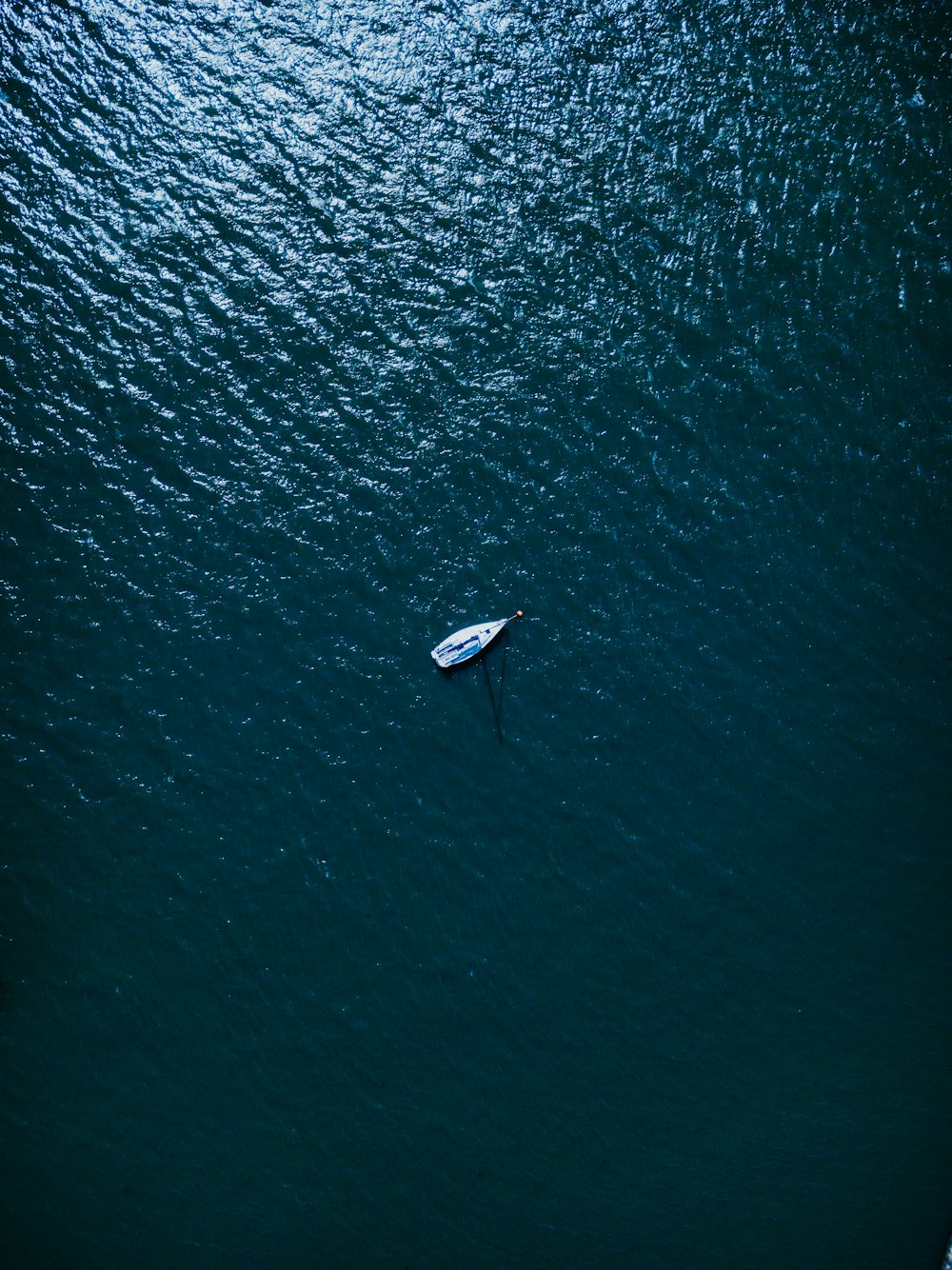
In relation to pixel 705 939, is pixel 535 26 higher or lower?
higher

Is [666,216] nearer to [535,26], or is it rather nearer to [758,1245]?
[535,26]

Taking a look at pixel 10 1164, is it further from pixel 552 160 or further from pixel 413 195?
pixel 552 160

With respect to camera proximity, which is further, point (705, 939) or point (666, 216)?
point (666, 216)

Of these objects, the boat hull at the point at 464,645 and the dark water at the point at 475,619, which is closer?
the dark water at the point at 475,619

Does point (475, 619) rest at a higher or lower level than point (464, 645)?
higher

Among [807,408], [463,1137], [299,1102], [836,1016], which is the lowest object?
[836,1016]

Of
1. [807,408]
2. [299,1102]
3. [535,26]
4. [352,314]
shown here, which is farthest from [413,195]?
[299,1102]

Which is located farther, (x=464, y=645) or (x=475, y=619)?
(x=475, y=619)

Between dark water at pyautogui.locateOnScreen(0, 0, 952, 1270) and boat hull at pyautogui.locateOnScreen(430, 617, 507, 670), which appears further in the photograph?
boat hull at pyautogui.locateOnScreen(430, 617, 507, 670)
